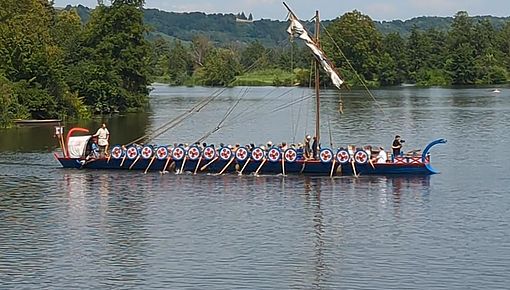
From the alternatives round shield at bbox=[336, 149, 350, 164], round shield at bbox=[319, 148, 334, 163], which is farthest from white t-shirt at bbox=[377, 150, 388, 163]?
round shield at bbox=[319, 148, 334, 163]

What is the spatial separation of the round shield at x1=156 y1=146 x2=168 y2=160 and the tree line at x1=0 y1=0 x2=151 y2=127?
100 ft

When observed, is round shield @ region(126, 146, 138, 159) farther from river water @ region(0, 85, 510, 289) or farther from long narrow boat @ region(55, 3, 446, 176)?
river water @ region(0, 85, 510, 289)

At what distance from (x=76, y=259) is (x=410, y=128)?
51820 millimetres

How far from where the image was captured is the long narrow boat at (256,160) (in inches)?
1969

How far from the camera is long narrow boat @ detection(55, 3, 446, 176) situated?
50.0 meters

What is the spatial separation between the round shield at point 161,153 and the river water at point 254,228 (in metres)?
1.41

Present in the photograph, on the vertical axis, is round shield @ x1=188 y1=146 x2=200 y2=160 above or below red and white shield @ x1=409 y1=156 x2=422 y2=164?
above

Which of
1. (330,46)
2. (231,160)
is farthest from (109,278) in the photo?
(330,46)

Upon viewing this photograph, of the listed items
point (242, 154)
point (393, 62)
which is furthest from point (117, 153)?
point (393, 62)

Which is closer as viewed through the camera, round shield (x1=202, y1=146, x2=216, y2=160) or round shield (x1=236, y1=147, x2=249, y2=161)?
round shield (x1=236, y1=147, x2=249, y2=161)

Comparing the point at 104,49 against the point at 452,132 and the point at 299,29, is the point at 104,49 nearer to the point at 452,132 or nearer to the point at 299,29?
the point at 452,132

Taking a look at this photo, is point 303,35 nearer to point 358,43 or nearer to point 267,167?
point 267,167

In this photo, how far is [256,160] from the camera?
51125mm

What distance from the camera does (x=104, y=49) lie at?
103 metres
